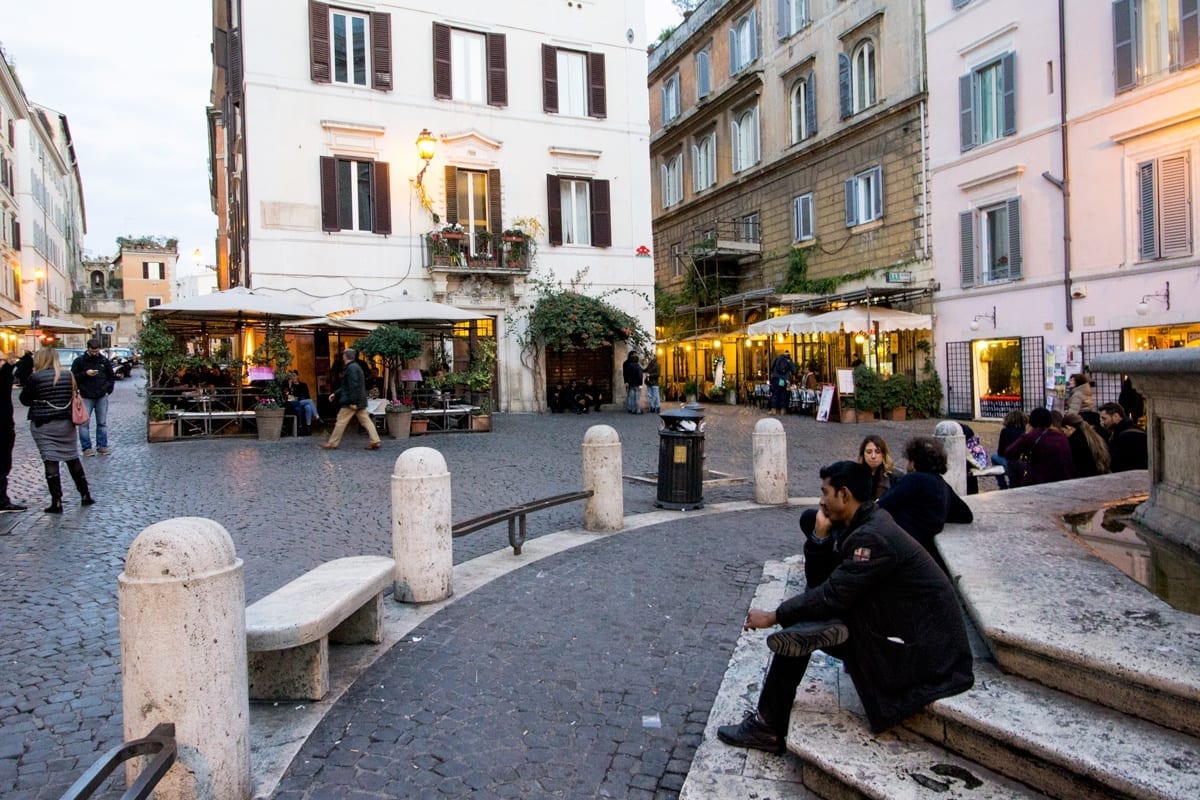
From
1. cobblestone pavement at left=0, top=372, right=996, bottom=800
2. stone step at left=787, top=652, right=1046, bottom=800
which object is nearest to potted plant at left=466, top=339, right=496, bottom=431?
cobblestone pavement at left=0, top=372, right=996, bottom=800

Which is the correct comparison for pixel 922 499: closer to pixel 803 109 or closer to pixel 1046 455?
pixel 1046 455

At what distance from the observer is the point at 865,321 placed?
1894 centimetres

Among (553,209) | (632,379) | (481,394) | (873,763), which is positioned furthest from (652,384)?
(873,763)

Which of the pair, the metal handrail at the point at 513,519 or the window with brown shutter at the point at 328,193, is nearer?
the metal handrail at the point at 513,519

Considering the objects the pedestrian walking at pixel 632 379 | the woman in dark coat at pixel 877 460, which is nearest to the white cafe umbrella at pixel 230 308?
the pedestrian walking at pixel 632 379

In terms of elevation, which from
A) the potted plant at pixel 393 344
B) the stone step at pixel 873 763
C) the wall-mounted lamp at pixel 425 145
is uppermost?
the wall-mounted lamp at pixel 425 145

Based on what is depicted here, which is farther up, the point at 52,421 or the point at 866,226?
the point at 866,226

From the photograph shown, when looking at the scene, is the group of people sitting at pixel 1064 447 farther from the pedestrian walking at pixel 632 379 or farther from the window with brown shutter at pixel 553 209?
the window with brown shutter at pixel 553 209

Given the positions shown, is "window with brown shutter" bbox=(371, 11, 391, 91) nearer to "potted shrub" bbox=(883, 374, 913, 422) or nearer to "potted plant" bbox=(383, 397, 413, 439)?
"potted plant" bbox=(383, 397, 413, 439)

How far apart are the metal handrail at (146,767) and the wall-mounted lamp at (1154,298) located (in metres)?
17.4

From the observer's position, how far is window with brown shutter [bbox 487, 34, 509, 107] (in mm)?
20953

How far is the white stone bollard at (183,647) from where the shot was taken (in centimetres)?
269

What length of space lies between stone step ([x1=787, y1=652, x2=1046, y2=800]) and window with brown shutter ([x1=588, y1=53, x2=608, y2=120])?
20.8 metres

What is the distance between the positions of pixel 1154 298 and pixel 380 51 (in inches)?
695
